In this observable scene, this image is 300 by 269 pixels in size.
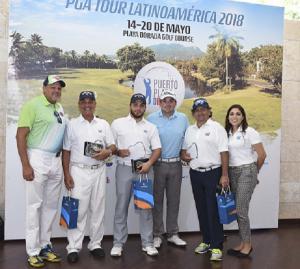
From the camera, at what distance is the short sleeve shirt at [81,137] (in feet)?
11.5

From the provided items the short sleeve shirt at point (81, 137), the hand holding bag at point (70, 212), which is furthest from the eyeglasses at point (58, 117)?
the hand holding bag at point (70, 212)

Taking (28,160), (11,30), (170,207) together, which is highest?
(11,30)

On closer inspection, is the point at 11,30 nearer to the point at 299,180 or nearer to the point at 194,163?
the point at 194,163

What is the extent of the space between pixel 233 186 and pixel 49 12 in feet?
8.47

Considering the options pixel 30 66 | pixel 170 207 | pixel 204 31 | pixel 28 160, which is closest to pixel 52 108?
pixel 28 160

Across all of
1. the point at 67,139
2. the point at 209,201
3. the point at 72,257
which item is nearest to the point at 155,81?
the point at 67,139

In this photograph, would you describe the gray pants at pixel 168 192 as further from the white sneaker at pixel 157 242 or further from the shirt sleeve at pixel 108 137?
the shirt sleeve at pixel 108 137

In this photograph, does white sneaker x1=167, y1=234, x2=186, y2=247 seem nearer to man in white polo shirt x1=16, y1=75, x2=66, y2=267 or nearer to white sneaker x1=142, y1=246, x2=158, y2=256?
white sneaker x1=142, y1=246, x2=158, y2=256

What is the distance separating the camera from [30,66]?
4.14 metres

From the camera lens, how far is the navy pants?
3.64 metres

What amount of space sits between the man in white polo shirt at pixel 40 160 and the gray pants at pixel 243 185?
159cm

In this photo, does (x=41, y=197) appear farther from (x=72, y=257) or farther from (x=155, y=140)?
(x=155, y=140)

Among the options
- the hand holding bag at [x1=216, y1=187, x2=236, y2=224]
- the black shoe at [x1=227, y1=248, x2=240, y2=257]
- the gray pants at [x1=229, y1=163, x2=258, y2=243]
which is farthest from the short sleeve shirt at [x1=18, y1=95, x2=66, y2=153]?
the black shoe at [x1=227, y1=248, x2=240, y2=257]

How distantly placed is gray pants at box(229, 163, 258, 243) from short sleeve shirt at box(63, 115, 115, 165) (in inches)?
48.9
